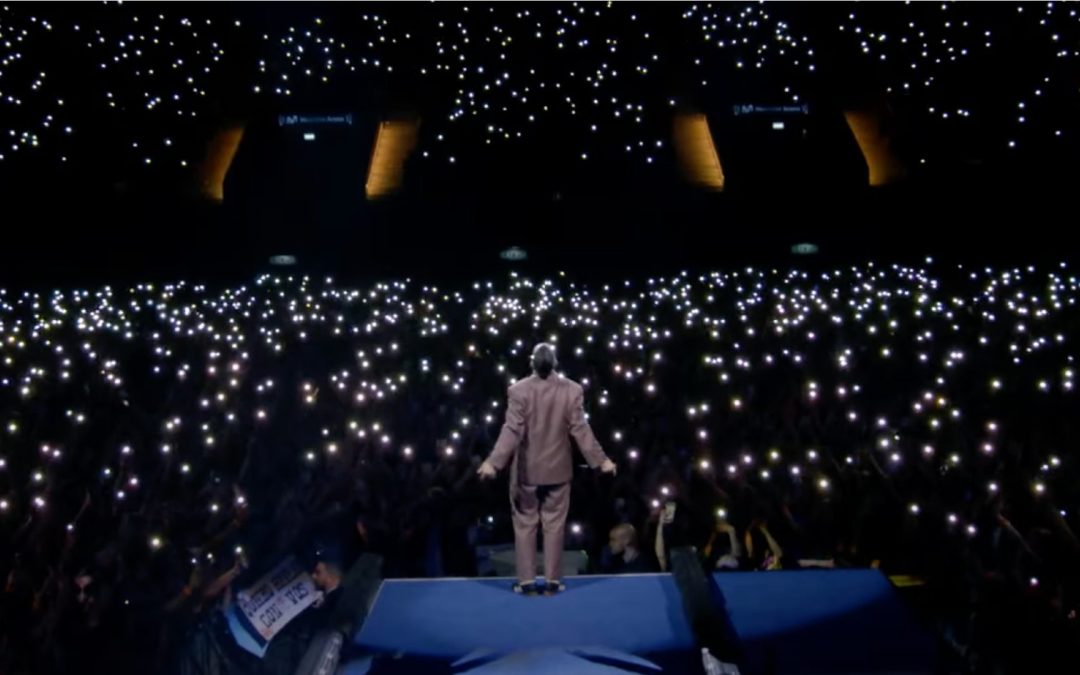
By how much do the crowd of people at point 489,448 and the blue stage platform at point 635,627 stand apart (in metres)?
0.96

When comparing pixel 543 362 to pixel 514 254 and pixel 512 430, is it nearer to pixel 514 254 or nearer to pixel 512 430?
pixel 512 430

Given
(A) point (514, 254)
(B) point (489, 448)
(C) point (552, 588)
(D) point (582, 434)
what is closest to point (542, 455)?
(D) point (582, 434)

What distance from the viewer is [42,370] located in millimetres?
8891

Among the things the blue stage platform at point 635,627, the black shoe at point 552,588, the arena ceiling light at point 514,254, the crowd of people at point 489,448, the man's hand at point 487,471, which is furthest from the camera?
the arena ceiling light at point 514,254

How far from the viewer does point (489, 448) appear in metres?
8.05

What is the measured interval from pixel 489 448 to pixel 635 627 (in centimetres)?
353

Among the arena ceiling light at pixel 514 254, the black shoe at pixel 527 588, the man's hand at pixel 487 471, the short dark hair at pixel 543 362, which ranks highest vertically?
the arena ceiling light at pixel 514 254

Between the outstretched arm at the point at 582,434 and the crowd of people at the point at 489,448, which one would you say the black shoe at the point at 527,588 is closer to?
the outstretched arm at the point at 582,434

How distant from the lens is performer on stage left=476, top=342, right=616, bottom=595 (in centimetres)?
519

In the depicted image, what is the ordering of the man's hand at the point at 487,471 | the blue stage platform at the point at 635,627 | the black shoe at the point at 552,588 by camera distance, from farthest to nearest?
the black shoe at the point at 552,588
the man's hand at the point at 487,471
the blue stage platform at the point at 635,627

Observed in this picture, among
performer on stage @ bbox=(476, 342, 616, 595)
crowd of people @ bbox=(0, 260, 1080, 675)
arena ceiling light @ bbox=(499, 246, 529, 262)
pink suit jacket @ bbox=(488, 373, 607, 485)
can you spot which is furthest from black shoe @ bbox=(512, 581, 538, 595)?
arena ceiling light @ bbox=(499, 246, 529, 262)

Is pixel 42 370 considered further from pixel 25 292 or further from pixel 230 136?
pixel 230 136

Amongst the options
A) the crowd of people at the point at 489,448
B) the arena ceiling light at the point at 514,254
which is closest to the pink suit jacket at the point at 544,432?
the crowd of people at the point at 489,448

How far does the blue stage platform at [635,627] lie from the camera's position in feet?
14.2
